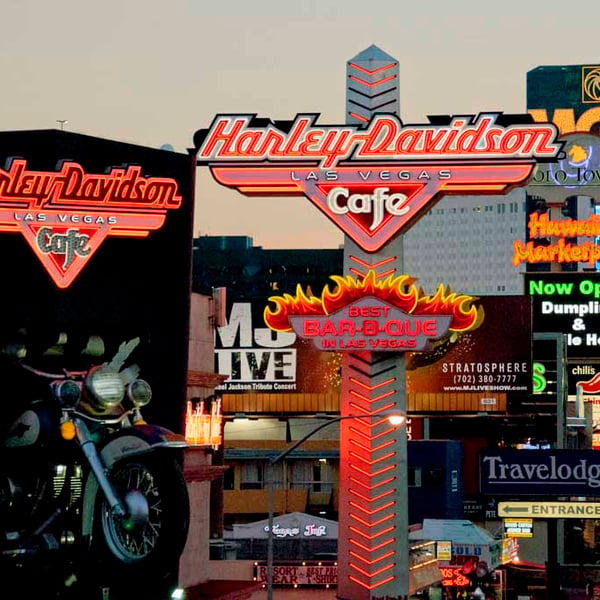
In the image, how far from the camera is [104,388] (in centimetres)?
3650

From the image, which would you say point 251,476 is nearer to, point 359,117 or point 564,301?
point 564,301

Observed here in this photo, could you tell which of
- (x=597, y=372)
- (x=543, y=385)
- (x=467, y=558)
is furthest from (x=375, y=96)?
(x=597, y=372)

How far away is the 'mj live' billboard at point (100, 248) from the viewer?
140 ft

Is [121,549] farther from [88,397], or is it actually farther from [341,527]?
[341,527]

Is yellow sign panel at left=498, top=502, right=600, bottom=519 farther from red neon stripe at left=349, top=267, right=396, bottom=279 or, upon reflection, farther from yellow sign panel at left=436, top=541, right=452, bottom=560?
yellow sign panel at left=436, top=541, right=452, bottom=560

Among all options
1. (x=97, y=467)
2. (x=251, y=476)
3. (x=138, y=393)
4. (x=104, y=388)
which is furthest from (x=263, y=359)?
(x=97, y=467)

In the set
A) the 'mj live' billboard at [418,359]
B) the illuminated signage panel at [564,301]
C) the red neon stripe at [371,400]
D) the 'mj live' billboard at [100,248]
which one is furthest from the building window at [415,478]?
the 'mj live' billboard at [100,248]

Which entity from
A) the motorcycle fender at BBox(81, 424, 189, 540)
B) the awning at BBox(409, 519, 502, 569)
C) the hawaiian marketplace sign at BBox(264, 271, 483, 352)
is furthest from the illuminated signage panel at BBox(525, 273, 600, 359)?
the motorcycle fender at BBox(81, 424, 189, 540)

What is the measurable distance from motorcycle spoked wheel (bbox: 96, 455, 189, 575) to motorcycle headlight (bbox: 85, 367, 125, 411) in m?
1.64

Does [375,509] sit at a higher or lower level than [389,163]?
lower

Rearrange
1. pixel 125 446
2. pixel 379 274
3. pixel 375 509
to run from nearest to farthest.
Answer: pixel 125 446 → pixel 375 509 → pixel 379 274

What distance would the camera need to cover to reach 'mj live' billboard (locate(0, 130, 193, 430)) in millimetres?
42656

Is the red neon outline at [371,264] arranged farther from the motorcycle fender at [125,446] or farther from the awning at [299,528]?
the awning at [299,528]

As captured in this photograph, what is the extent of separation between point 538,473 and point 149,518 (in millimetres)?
14123
